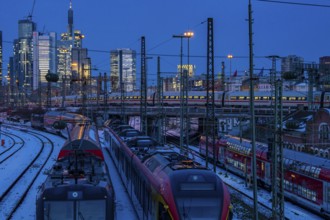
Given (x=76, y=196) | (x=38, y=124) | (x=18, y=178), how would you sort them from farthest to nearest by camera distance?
(x=38, y=124), (x=18, y=178), (x=76, y=196)

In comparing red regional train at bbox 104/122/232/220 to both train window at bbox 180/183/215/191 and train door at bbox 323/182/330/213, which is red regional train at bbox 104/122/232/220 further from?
train door at bbox 323/182/330/213

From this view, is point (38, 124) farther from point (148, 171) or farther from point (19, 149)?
point (148, 171)

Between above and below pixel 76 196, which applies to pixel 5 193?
below

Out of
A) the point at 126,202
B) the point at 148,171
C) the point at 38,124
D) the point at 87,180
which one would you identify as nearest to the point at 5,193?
the point at 126,202

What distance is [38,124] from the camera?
2995 inches

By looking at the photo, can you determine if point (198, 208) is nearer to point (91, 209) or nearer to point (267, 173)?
point (91, 209)

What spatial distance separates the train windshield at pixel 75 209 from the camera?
1184 centimetres

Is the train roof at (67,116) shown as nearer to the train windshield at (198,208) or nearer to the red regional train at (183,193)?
the red regional train at (183,193)

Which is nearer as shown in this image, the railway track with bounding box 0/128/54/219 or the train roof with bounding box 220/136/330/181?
the train roof with bounding box 220/136/330/181

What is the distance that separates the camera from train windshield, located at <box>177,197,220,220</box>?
12040 mm

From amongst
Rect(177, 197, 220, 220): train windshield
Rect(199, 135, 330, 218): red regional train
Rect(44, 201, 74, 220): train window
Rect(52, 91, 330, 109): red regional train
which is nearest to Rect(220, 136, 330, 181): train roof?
Rect(199, 135, 330, 218): red regional train

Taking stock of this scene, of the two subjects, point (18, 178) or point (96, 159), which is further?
point (18, 178)

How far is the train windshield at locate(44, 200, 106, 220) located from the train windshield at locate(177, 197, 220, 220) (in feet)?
6.86

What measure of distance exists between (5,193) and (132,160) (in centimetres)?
812
